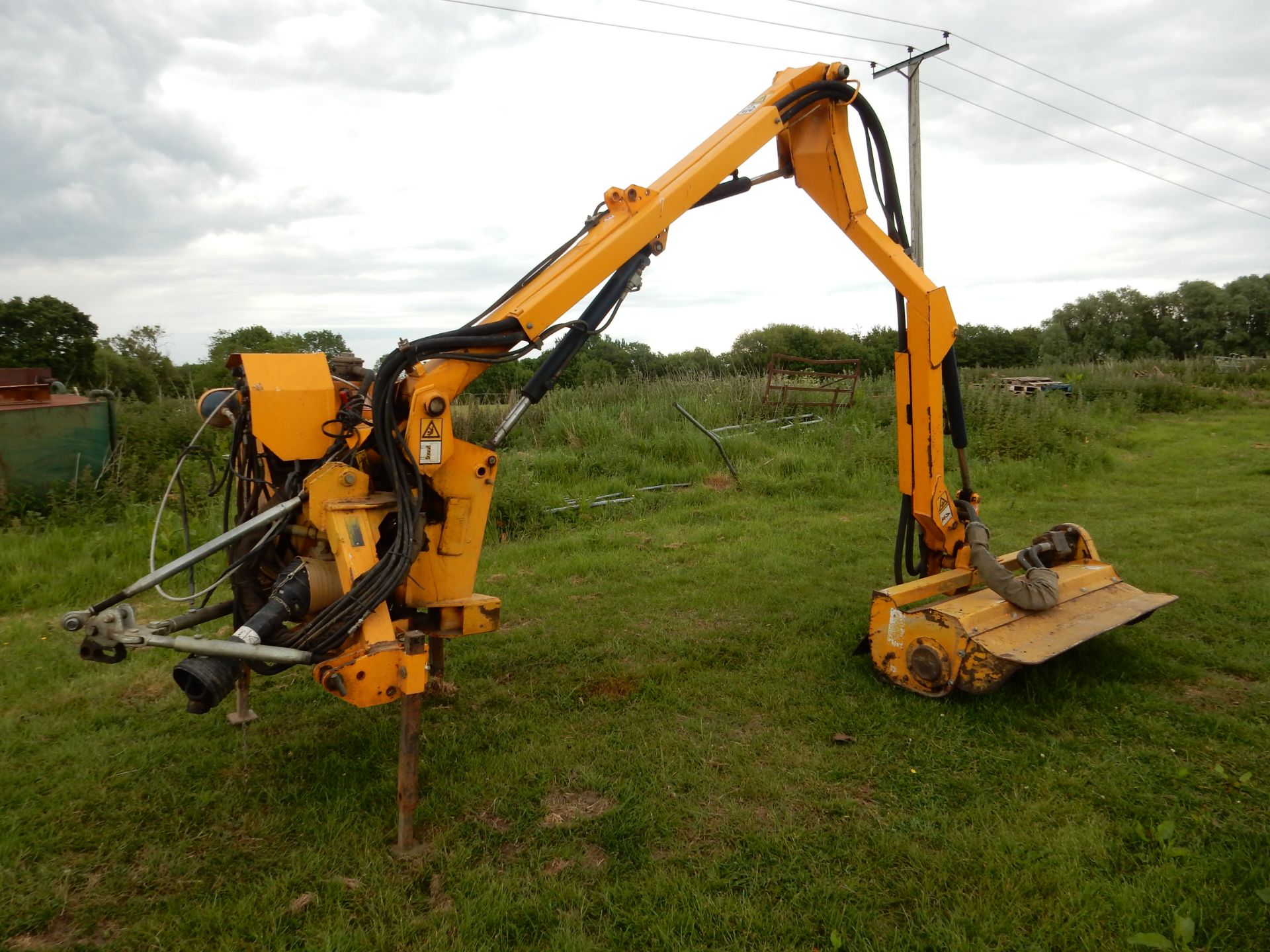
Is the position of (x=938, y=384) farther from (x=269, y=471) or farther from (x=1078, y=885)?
(x=269, y=471)

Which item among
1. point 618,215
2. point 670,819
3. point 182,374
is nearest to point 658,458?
point 618,215

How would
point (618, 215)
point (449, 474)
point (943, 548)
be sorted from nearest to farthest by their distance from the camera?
point (449, 474), point (618, 215), point (943, 548)

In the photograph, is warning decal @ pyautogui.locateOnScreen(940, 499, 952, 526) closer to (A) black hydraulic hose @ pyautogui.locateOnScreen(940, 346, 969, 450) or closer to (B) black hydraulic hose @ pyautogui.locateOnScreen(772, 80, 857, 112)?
(A) black hydraulic hose @ pyautogui.locateOnScreen(940, 346, 969, 450)

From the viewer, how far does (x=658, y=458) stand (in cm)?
1170

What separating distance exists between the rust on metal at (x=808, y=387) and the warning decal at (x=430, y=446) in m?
11.1

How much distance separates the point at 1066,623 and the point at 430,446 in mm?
3681

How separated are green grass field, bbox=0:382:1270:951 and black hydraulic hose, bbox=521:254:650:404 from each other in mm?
1889

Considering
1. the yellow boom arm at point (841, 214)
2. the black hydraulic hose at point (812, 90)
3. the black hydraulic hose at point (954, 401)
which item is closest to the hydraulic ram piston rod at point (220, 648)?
the yellow boom arm at point (841, 214)

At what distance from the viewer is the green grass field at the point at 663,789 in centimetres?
302

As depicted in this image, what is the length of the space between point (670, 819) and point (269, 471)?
98.4 inches

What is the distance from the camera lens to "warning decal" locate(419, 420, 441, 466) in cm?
372

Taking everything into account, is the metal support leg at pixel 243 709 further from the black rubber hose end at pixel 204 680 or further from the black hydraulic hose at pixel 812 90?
the black hydraulic hose at pixel 812 90

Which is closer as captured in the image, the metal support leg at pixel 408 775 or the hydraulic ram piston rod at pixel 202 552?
the hydraulic ram piston rod at pixel 202 552

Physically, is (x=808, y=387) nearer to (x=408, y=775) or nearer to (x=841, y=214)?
(x=841, y=214)
